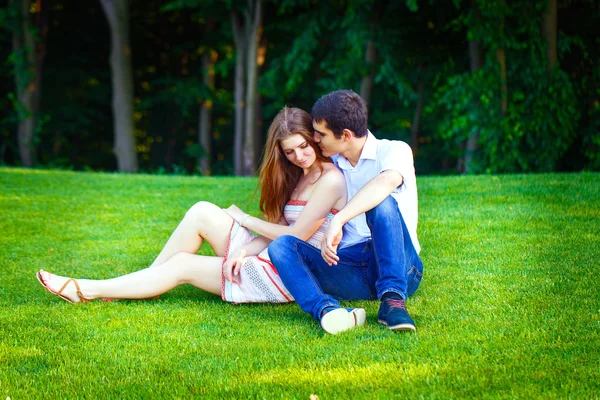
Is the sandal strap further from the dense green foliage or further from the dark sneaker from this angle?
the dense green foliage

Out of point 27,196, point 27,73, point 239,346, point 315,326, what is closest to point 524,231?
point 315,326

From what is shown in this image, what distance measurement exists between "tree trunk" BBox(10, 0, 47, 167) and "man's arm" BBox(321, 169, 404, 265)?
1667 centimetres

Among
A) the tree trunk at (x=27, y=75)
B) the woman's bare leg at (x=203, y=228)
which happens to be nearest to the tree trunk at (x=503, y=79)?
the woman's bare leg at (x=203, y=228)

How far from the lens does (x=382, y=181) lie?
419cm

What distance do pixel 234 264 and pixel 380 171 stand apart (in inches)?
41.1

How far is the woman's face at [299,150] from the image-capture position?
4.56 m

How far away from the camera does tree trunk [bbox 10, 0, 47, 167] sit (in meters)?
19.1

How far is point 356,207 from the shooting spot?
13.5 feet

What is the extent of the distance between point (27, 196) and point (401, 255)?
6.51 metres

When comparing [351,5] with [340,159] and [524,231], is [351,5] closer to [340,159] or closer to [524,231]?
[524,231]

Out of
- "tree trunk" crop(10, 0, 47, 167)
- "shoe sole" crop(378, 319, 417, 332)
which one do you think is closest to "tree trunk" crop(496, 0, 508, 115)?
"shoe sole" crop(378, 319, 417, 332)

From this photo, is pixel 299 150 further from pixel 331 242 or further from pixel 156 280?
pixel 156 280

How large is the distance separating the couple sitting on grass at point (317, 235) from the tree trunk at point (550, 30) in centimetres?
972

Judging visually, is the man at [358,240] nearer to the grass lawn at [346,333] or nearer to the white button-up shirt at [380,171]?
the white button-up shirt at [380,171]
